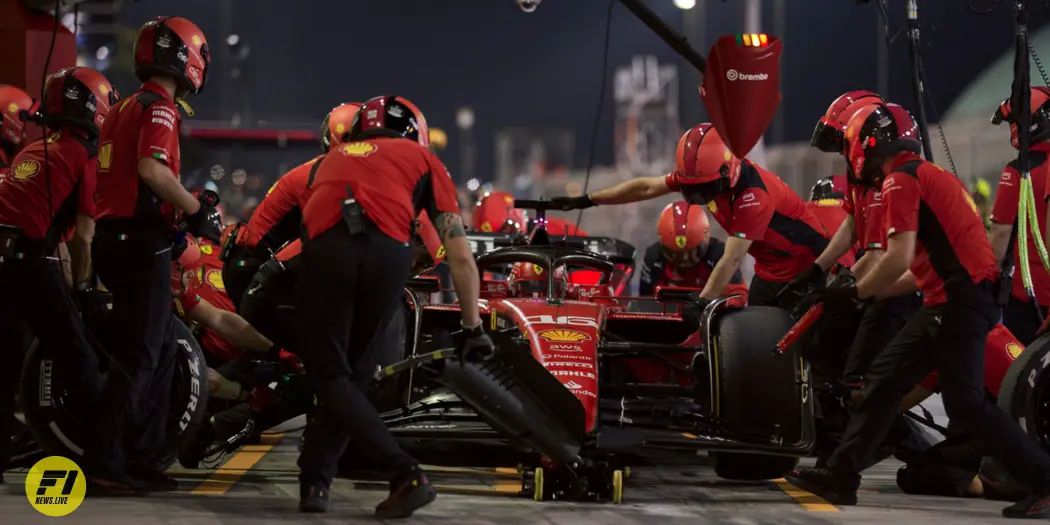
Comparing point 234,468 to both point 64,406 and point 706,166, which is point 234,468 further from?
point 706,166

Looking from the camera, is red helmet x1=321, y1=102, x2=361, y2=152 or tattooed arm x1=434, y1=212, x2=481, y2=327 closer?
tattooed arm x1=434, y1=212, x2=481, y2=327

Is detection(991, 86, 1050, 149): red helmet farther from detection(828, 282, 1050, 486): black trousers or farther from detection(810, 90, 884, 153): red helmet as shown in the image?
detection(828, 282, 1050, 486): black trousers

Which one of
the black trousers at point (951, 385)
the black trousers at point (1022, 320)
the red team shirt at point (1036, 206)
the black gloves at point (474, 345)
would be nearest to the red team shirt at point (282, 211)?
the black gloves at point (474, 345)

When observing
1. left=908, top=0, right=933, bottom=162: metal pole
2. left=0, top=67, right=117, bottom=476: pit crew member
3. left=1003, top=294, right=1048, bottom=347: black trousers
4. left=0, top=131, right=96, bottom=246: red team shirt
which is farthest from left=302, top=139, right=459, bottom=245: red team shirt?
left=1003, top=294, right=1048, bottom=347: black trousers

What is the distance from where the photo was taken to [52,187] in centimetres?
732

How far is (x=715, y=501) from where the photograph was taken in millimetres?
7117

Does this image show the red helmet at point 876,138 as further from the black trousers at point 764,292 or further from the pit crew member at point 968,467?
the black trousers at point 764,292

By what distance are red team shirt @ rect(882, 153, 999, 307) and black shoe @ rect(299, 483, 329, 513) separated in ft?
10.4

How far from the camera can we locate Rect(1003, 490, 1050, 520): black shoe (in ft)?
21.6

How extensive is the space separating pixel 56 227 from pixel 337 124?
197cm

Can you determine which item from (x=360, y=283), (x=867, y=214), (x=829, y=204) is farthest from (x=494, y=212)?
(x=360, y=283)

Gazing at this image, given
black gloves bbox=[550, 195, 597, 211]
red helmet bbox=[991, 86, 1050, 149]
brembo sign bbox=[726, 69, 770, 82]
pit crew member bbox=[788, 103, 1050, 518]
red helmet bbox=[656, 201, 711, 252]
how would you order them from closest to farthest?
pit crew member bbox=[788, 103, 1050, 518]
red helmet bbox=[991, 86, 1050, 149]
brembo sign bbox=[726, 69, 770, 82]
black gloves bbox=[550, 195, 597, 211]
red helmet bbox=[656, 201, 711, 252]

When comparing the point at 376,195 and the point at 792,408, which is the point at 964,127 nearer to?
the point at 792,408

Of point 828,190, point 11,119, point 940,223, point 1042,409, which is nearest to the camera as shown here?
point 940,223
